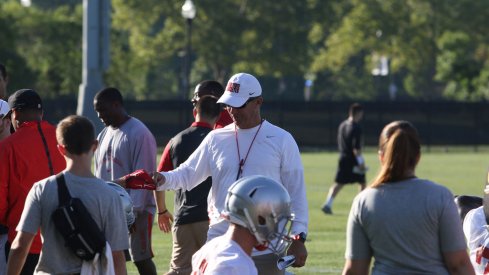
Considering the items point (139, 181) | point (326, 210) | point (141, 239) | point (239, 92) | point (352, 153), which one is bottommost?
point (326, 210)

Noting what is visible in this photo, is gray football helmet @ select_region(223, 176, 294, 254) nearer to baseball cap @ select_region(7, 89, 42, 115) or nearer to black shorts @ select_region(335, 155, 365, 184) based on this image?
baseball cap @ select_region(7, 89, 42, 115)

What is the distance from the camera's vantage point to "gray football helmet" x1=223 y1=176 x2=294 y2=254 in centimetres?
550

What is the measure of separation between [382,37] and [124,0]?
16.2 metres

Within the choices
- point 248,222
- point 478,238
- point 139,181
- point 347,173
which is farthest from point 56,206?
point 347,173

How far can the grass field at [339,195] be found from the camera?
48.2 ft

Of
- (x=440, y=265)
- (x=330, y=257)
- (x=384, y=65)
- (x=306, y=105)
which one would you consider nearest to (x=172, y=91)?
(x=384, y=65)

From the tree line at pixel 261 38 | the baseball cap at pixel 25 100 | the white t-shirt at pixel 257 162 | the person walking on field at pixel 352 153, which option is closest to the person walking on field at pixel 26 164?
the baseball cap at pixel 25 100

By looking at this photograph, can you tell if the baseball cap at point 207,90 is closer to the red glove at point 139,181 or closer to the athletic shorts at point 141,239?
the athletic shorts at point 141,239

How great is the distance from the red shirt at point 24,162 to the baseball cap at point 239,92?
116 cm

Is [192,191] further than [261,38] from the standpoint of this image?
No

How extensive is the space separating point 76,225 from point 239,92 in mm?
1800

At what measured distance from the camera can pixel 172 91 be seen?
358 ft

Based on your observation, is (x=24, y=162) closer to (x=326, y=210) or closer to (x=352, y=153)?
(x=326, y=210)

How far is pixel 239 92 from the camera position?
812 cm
